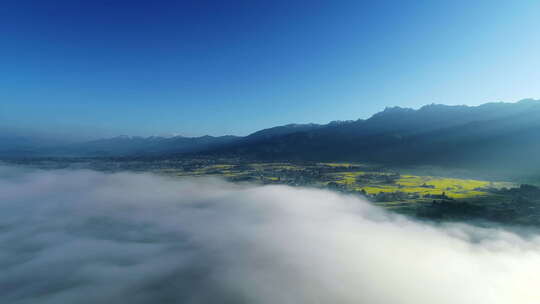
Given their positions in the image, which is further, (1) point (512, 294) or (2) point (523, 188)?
(2) point (523, 188)

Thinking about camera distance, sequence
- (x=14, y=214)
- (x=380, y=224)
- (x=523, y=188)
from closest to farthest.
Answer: (x=380, y=224)
(x=523, y=188)
(x=14, y=214)

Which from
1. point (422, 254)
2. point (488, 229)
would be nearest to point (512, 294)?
point (422, 254)

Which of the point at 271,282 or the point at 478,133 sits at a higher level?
the point at 478,133

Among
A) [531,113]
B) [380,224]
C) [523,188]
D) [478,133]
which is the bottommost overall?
[380,224]

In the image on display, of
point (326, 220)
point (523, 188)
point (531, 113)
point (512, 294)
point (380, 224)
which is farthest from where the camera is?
point (531, 113)

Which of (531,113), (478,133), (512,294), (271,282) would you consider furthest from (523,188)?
(531,113)

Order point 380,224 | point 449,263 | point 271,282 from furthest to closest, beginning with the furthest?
point 380,224, point 449,263, point 271,282

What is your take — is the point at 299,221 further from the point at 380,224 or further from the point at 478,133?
the point at 478,133

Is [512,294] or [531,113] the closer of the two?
[512,294]

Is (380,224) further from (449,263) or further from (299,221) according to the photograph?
(299,221)
